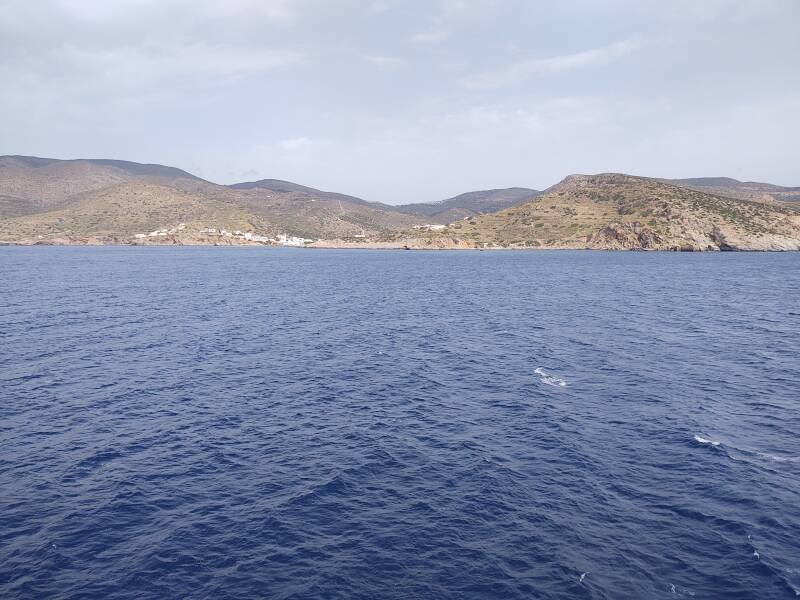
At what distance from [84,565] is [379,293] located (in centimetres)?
10748

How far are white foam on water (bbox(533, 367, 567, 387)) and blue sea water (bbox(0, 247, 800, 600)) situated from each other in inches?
14.1

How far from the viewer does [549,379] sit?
56.1 meters

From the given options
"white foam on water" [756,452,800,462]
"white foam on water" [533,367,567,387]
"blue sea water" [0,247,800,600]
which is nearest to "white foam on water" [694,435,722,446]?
"blue sea water" [0,247,800,600]

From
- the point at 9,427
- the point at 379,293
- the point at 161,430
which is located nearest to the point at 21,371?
the point at 9,427

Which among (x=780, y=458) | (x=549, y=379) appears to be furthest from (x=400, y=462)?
(x=780, y=458)

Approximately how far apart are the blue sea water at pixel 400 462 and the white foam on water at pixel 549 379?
0.36 meters

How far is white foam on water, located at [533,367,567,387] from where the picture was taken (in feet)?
178

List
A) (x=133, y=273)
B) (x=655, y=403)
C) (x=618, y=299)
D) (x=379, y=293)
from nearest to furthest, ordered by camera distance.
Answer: (x=655, y=403)
(x=618, y=299)
(x=379, y=293)
(x=133, y=273)

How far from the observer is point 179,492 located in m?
33.3

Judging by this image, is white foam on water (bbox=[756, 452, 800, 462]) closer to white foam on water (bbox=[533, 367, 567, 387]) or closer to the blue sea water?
the blue sea water

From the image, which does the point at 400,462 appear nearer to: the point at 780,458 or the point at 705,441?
the point at 705,441

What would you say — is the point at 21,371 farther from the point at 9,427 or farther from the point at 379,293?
the point at 379,293

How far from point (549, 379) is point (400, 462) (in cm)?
2496

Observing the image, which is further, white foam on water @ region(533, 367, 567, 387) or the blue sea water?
white foam on water @ region(533, 367, 567, 387)
